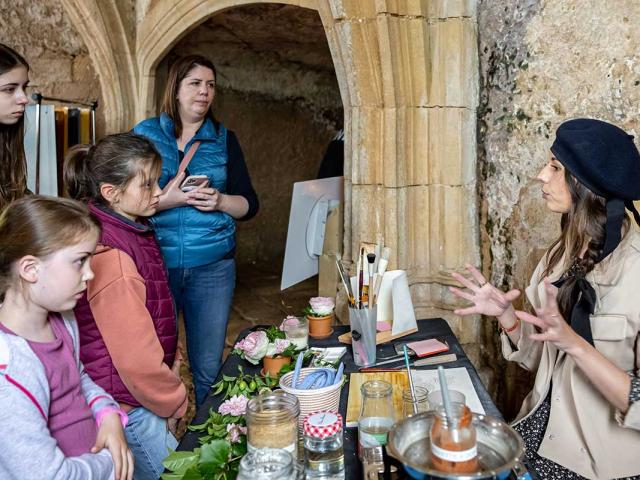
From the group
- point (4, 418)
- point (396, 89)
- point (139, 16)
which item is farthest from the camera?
point (139, 16)

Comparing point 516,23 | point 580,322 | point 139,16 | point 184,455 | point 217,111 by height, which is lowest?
point 184,455

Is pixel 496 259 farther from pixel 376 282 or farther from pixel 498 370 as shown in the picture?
pixel 376 282

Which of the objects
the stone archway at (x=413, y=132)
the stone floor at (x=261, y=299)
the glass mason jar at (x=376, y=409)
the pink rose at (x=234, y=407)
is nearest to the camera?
the glass mason jar at (x=376, y=409)

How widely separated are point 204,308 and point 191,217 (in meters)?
0.37

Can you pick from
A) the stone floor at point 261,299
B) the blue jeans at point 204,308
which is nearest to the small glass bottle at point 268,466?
the blue jeans at point 204,308

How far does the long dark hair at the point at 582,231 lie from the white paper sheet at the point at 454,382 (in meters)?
0.32

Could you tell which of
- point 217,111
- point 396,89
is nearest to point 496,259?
point 396,89

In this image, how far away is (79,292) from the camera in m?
1.29

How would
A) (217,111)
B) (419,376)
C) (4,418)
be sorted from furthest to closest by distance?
(217,111) < (419,376) < (4,418)

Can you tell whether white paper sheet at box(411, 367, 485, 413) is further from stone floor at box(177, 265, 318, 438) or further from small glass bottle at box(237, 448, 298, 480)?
stone floor at box(177, 265, 318, 438)

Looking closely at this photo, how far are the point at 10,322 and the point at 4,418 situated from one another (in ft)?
0.75

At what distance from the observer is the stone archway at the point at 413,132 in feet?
8.16

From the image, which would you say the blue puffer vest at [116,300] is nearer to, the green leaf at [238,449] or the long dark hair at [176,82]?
the green leaf at [238,449]

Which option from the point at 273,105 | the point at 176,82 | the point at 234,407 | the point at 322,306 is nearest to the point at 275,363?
the point at 234,407
